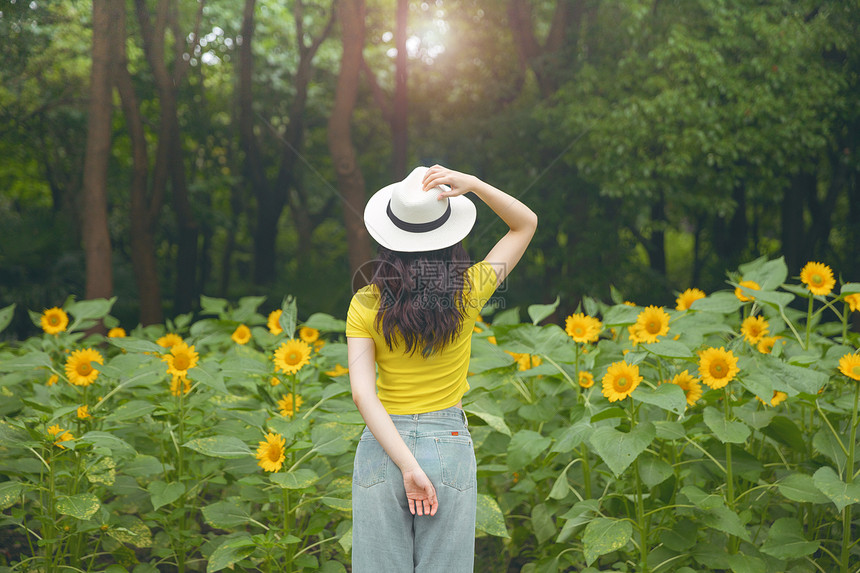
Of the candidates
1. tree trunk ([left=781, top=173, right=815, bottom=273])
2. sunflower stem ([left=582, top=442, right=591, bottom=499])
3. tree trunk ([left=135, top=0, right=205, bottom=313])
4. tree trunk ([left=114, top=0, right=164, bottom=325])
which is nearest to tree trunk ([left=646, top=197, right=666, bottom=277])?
tree trunk ([left=781, top=173, right=815, bottom=273])

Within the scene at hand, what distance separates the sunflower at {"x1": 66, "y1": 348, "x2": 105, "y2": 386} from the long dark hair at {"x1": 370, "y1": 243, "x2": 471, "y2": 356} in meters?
1.27

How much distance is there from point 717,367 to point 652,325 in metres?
0.24

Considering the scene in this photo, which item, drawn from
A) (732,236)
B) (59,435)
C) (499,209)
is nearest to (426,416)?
(499,209)

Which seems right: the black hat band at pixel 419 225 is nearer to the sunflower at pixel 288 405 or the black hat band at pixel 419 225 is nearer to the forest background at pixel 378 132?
the sunflower at pixel 288 405

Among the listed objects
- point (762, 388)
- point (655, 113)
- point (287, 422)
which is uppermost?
point (655, 113)

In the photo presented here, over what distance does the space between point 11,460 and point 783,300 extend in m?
2.60

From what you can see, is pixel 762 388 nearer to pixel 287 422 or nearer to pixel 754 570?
pixel 754 570

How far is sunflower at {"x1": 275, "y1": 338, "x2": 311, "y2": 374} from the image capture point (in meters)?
2.06

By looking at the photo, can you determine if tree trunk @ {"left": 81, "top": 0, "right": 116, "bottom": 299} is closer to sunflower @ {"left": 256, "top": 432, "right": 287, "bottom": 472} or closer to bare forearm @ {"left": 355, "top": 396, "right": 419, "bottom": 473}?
sunflower @ {"left": 256, "top": 432, "right": 287, "bottom": 472}

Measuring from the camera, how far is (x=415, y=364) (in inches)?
61.2

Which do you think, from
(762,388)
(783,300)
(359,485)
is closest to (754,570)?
(762,388)

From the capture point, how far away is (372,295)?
1541 millimetres

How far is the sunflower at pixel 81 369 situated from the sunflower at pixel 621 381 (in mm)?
1695

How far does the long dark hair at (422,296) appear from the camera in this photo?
1.50 metres
